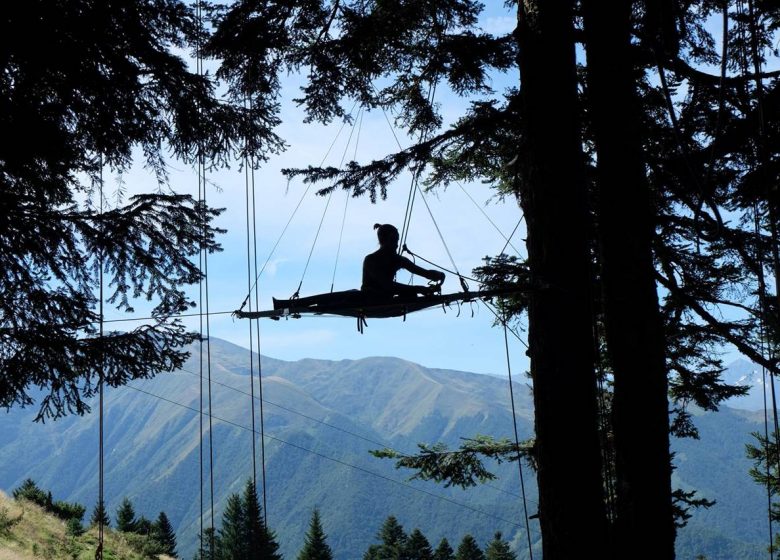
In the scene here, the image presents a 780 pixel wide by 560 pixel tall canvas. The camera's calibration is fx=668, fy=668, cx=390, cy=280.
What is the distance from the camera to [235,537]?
4919 cm

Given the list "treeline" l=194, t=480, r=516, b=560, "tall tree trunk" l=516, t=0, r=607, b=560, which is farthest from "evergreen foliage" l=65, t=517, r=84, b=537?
"treeline" l=194, t=480, r=516, b=560

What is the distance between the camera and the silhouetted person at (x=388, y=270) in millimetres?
5863

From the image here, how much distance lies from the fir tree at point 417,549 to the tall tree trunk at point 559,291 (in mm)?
46835

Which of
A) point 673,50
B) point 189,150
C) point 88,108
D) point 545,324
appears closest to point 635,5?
point 673,50

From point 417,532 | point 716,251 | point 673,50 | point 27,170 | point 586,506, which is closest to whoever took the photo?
point 586,506

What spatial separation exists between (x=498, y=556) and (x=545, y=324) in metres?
52.7

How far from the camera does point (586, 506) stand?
15.2 feet

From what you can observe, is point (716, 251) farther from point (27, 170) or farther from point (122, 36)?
point (27, 170)

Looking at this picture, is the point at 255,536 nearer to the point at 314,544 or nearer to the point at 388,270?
the point at 314,544

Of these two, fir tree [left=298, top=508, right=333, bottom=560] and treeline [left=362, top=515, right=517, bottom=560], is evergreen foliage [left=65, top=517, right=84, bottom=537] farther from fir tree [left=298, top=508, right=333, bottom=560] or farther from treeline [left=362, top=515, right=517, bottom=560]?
treeline [left=362, top=515, right=517, bottom=560]

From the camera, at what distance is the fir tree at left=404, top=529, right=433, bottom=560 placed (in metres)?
49.1

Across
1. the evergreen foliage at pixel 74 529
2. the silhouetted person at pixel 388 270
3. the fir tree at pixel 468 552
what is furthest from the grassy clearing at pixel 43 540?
the fir tree at pixel 468 552

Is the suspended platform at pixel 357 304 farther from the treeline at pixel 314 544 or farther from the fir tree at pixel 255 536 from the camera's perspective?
the treeline at pixel 314 544

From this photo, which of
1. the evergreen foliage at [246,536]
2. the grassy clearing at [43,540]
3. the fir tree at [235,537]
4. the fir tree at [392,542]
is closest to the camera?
the grassy clearing at [43,540]
